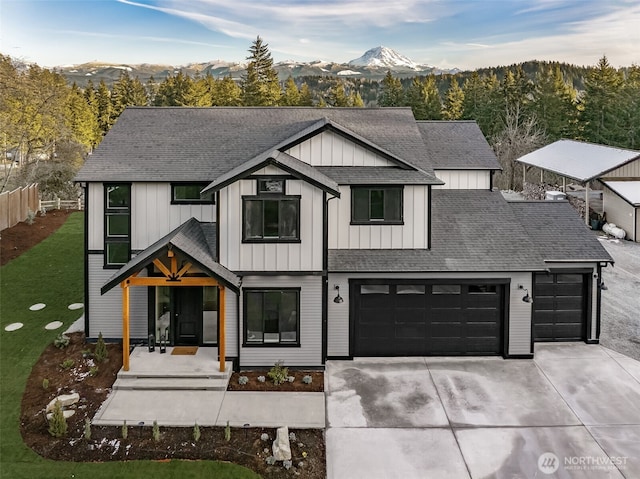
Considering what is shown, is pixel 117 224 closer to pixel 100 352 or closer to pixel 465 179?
pixel 100 352

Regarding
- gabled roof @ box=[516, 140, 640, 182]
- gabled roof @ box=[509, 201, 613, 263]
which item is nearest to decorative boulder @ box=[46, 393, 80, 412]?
gabled roof @ box=[509, 201, 613, 263]

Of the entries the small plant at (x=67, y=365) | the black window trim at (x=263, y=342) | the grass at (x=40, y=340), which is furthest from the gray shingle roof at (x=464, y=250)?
the small plant at (x=67, y=365)

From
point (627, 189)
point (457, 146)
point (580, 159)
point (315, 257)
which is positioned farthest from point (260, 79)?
point (315, 257)

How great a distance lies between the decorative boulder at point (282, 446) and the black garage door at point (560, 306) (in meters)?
8.11

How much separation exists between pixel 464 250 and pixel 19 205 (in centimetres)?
2415

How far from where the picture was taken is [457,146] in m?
16.6

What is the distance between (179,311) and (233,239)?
2685mm

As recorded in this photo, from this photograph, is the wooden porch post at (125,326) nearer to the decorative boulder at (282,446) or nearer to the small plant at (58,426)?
the small plant at (58,426)

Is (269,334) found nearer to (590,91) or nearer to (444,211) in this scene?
(444,211)

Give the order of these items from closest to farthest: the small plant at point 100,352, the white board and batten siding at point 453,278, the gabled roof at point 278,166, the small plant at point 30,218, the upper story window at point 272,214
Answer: the gabled roof at point 278,166
the upper story window at point 272,214
the small plant at point 100,352
the white board and batten siding at point 453,278
the small plant at point 30,218

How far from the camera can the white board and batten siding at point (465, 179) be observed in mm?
15566

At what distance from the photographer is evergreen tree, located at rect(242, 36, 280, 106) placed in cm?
5212

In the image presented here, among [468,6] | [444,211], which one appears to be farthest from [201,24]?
[444,211]

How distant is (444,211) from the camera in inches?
574
